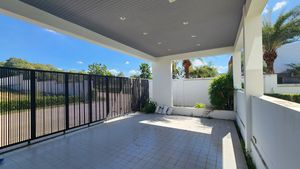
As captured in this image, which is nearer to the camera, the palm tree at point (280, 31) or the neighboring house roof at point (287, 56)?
the palm tree at point (280, 31)

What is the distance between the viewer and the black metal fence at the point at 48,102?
332cm

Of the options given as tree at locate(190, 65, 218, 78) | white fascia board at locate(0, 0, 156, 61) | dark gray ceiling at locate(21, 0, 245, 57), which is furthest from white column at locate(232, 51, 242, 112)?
tree at locate(190, 65, 218, 78)

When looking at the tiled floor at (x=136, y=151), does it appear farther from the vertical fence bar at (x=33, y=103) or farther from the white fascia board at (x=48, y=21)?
the white fascia board at (x=48, y=21)

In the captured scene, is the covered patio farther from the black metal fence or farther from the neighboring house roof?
the neighboring house roof

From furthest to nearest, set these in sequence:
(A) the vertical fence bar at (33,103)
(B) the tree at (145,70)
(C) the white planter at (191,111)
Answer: (B) the tree at (145,70) < (C) the white planter at (191,111) < (A) the vertical fence bar at (33,103)

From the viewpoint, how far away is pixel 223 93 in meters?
6.22

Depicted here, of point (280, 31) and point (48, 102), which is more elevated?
point (280, 31)

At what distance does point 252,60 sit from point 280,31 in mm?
5805

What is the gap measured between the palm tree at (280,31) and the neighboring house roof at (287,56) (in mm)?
4506

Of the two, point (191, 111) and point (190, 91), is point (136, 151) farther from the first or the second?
point (190, 91)

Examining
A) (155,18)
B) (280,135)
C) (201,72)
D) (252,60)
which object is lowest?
(280,135)

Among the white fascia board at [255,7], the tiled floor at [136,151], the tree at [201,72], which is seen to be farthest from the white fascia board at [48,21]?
the tree at [201,72]

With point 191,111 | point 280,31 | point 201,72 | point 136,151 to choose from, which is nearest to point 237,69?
point 191,111

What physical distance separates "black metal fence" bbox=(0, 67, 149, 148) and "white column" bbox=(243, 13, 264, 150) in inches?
195
